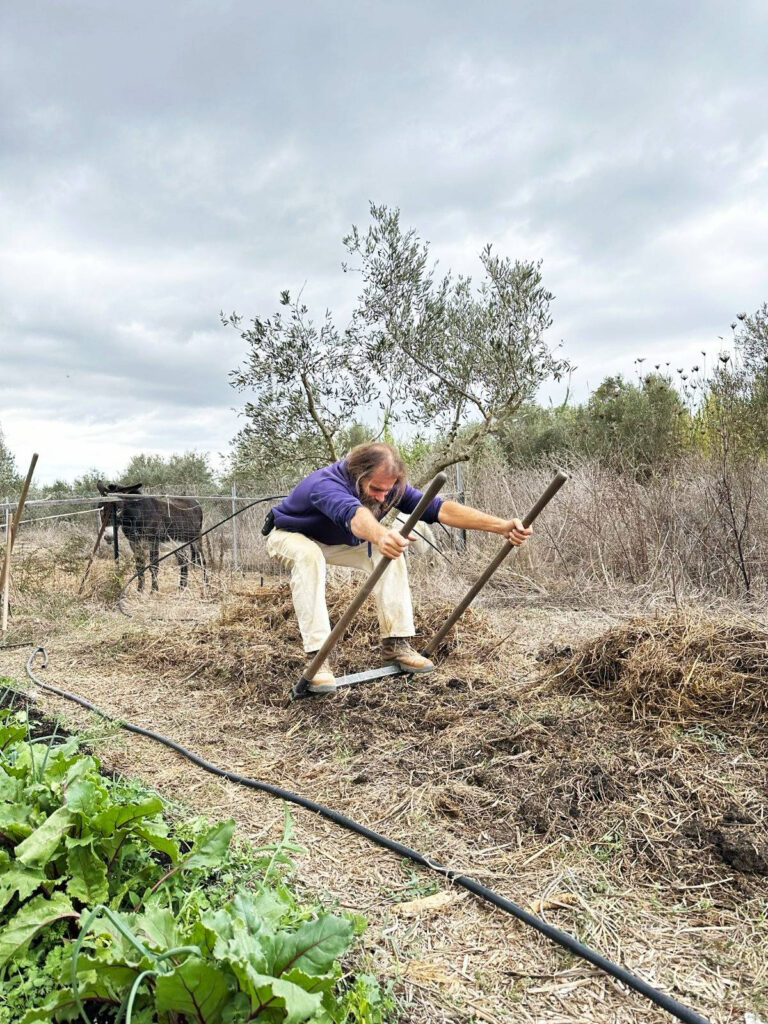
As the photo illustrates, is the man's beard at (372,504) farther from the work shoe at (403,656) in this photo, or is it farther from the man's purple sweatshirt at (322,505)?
the work shoe at (403,656)

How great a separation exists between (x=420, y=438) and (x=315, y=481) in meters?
6.36

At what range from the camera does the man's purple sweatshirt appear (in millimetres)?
3385

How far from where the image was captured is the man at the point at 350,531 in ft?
11.0

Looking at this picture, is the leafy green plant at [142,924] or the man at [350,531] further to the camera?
the man at [350,531]

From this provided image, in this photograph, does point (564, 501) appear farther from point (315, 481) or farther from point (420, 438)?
point (315, 481)

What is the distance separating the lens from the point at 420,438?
9742mm

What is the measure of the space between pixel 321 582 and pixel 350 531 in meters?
0.37

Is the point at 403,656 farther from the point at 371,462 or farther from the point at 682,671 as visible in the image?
the point at 682,671

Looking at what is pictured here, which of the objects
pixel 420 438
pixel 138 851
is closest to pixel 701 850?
pixel 138 851

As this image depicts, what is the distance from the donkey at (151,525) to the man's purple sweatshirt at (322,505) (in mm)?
3842

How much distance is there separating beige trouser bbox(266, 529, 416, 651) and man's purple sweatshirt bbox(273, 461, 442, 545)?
6 cm

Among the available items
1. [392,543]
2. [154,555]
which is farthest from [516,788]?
[154,555]

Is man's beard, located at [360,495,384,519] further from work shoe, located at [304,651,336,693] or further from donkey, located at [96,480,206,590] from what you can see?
donkey, located at [96,480,206,590]

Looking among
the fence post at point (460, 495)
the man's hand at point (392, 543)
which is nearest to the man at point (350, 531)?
the man's hand at point (392, 543)
